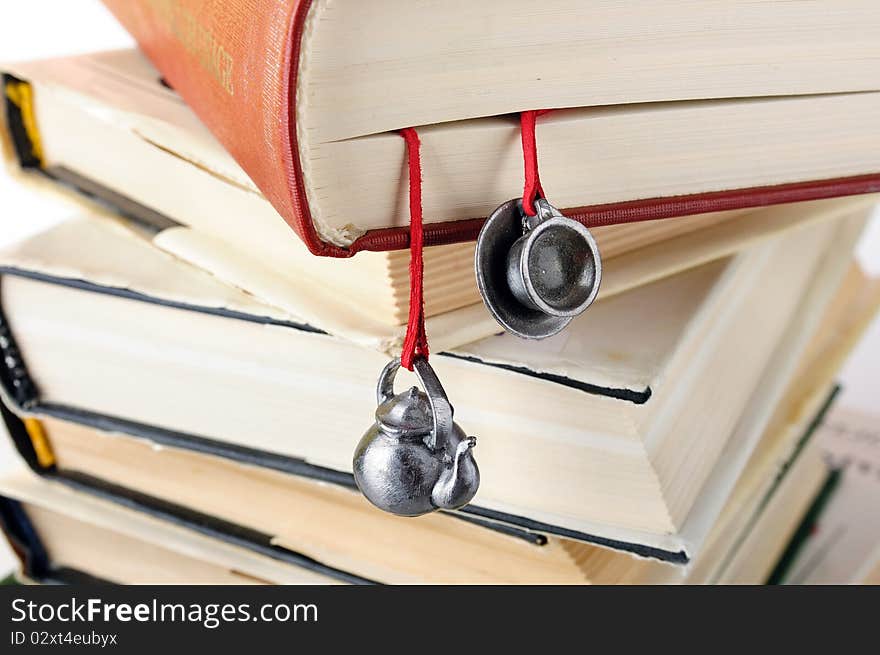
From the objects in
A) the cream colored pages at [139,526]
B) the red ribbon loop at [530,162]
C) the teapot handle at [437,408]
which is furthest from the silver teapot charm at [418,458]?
the cream colored pages at [139,526]

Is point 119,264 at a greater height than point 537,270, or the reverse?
point 119,264

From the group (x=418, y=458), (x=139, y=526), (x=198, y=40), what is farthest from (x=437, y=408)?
(x=139, y=526)

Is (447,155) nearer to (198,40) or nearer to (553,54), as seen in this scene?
(553,54)

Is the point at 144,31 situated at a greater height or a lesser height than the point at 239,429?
greater

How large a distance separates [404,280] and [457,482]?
0.13 meters

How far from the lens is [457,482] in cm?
48

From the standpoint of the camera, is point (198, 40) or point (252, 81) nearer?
point (252, 81)

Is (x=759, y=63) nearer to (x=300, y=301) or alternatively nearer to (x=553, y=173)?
(x=553, y=173)

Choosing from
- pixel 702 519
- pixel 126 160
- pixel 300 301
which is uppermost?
pixel 126 160

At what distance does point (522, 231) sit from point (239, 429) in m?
0.33

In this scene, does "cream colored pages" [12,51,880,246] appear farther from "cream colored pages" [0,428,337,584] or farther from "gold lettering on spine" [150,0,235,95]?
"cream colored pages" [0,428,337,584]

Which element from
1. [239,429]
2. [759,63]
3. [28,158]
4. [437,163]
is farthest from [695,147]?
[28,158]

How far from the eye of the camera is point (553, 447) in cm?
60

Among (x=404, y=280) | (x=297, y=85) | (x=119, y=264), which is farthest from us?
(x=119, y=264)
